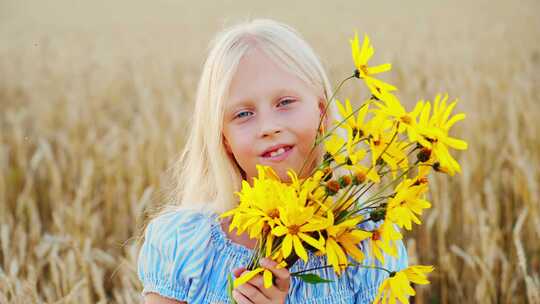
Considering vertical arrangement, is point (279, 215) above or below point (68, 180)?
above

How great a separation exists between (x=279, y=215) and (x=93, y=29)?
10.1 meters

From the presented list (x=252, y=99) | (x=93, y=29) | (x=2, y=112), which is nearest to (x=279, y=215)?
(x=252, y=99)

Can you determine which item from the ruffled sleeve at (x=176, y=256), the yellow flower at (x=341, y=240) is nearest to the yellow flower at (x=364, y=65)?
the yellow flower at (x=341, y=240)

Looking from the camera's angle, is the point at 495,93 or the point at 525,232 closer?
the point at 525,232

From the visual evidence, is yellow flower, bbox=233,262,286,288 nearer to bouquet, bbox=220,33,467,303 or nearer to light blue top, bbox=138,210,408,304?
bouquet, bbox=220,33,467,303

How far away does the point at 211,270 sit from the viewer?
6.15ft

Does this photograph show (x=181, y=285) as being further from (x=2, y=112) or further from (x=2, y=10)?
(x=2, y=10)

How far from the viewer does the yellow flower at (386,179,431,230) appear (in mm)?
1280

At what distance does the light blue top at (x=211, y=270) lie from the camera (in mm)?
1823

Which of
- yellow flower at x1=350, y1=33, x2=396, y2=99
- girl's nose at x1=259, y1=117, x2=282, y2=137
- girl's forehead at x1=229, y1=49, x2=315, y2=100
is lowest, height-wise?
girl's nose at x1=259, y1=117, x2=282, y2=137

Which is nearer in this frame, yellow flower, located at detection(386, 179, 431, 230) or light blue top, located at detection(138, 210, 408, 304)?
yellow flower, located at detection(386, 179, 431, 230)

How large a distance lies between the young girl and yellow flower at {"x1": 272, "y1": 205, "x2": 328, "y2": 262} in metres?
0.42

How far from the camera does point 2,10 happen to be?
12.6 metres

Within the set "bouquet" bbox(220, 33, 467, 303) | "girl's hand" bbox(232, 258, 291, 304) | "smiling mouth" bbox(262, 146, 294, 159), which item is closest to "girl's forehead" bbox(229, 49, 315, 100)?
"smiling mouth" bbox(262, 146, 294, 159)
